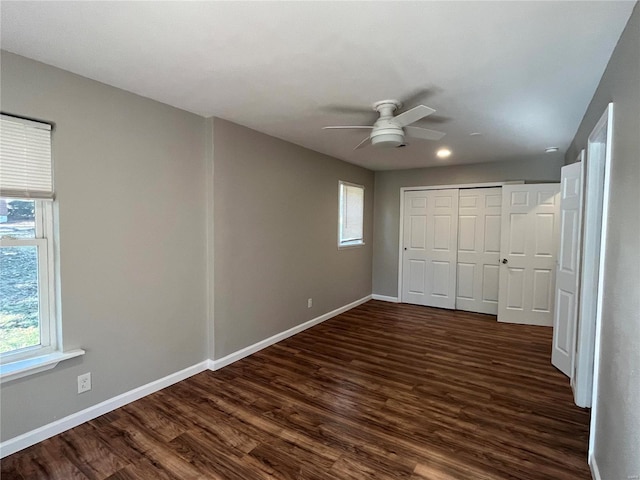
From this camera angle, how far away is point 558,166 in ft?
15.8

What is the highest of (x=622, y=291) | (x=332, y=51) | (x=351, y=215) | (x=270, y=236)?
(x=332, y=51)

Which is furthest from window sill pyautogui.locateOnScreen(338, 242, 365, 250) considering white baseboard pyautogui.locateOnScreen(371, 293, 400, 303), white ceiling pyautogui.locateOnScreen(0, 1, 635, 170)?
white ceiling pyautogui.locateOnScreen(0, 1, 635, 170)

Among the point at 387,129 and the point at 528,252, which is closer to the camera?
the point at 387,129

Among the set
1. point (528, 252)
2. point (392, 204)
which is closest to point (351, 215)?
point (392, 204)

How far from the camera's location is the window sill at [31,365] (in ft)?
6.51

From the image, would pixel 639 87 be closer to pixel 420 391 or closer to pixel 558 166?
pixel 420 391

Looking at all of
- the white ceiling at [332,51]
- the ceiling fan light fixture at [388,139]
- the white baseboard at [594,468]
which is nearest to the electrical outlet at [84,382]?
the white ceiling at [332,51]

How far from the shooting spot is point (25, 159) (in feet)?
6.83

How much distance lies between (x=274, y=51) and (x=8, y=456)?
2886mm

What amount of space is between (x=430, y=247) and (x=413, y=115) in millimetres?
3837

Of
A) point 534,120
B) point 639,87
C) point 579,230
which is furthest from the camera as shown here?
point 534,120

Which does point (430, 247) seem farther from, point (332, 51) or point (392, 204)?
point (332, 51)

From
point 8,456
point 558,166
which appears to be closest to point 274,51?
point 8,456

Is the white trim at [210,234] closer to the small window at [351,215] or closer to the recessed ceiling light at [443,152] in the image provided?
the small window at [351,215]
